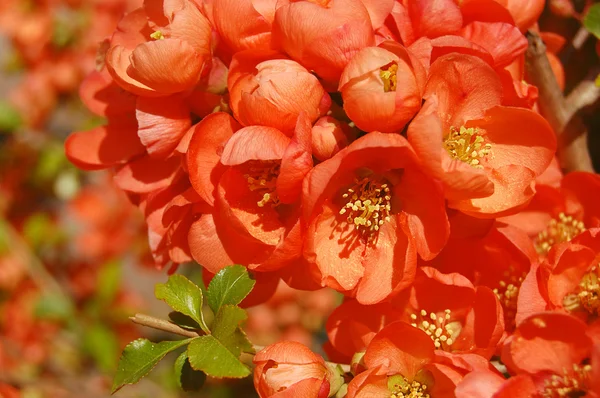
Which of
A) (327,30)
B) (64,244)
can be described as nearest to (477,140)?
(327,30)

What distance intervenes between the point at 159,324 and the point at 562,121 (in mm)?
674

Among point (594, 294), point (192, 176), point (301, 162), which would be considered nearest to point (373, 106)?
point (301, 162)

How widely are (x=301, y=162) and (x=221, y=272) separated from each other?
0.62 ft

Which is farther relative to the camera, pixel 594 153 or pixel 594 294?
pixel 594 153

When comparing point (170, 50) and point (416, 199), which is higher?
point (170, 50)

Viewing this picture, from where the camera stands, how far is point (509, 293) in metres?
0.90

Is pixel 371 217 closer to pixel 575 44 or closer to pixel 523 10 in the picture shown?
pixel 523 10

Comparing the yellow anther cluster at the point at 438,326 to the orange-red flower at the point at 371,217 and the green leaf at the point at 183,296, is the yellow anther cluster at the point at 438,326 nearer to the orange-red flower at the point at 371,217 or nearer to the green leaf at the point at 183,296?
the orange-red flower at the point at 371,217

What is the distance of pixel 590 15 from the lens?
953mm

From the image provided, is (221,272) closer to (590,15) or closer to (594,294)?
(594,294)

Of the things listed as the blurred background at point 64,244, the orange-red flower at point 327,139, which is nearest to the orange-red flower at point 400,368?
the orange-red flower at point 327,139

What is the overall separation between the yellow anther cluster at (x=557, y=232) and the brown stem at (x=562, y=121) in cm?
10

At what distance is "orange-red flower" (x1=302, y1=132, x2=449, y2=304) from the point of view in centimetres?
72

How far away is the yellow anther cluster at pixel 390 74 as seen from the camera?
2.43 ft
